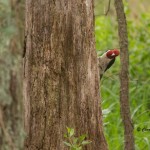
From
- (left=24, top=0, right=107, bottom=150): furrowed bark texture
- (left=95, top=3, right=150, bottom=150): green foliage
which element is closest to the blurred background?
(left=95, top=3, right=150, bottom=150): green foliage

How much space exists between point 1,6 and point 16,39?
0.53 ft

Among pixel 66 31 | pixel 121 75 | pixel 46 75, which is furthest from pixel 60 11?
pixel 121 75

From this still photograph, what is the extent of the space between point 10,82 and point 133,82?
5013mm

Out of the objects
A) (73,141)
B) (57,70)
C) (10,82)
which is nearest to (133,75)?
(57,70)

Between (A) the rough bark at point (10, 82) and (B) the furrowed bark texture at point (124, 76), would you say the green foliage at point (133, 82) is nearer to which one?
(B) the furrowed bark texture at point (124, 76)

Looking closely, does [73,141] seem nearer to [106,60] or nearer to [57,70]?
[57,70]

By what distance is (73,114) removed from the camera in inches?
202

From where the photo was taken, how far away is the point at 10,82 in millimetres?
3201

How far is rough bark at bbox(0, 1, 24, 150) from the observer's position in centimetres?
316

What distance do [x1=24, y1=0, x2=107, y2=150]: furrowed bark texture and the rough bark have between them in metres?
1.76

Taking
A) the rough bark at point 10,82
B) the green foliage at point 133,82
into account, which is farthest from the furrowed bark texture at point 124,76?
the rough bark at point 10,82

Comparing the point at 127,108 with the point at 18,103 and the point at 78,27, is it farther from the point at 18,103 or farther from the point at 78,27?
the point at 18,103

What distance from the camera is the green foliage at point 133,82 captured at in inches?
274

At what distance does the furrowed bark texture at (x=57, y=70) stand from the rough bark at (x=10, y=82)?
1.76 m
